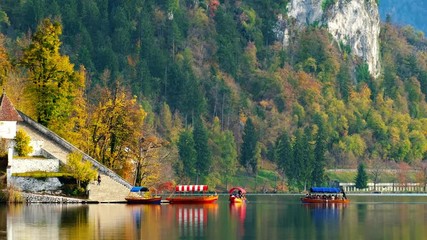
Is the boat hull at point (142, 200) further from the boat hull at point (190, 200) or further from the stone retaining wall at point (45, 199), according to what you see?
the boat hull at point (190, 200)

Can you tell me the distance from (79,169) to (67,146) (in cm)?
554

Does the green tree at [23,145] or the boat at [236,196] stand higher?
the green tree at [23,145]

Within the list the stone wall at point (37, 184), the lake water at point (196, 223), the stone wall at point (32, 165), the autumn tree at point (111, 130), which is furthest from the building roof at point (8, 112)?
the autumn tree at point (111, 130)

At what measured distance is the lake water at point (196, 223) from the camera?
8695 centimetres

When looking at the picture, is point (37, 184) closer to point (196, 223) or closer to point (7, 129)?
point (7, 129)

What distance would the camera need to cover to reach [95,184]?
12850 cm

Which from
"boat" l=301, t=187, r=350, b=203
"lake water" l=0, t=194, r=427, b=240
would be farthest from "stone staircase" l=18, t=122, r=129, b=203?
"boat" l=301, t=187, r=350, b=203

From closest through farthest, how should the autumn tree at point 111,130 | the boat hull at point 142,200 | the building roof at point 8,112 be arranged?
the building roof at point 8,112 < the boat hull at point 142,200 < the autumn tree at point 111,130

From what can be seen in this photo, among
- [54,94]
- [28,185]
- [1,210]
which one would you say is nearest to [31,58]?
[54,94]

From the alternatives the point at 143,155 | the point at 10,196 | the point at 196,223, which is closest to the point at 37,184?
the point at 10,196

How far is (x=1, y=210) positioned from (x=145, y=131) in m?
47.2

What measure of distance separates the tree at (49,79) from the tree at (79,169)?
12211mm

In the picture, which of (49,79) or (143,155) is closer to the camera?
(49,79)

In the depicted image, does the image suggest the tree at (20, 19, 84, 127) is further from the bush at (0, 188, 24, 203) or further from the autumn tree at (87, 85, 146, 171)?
the bush at (0, 188, 24, 203)
